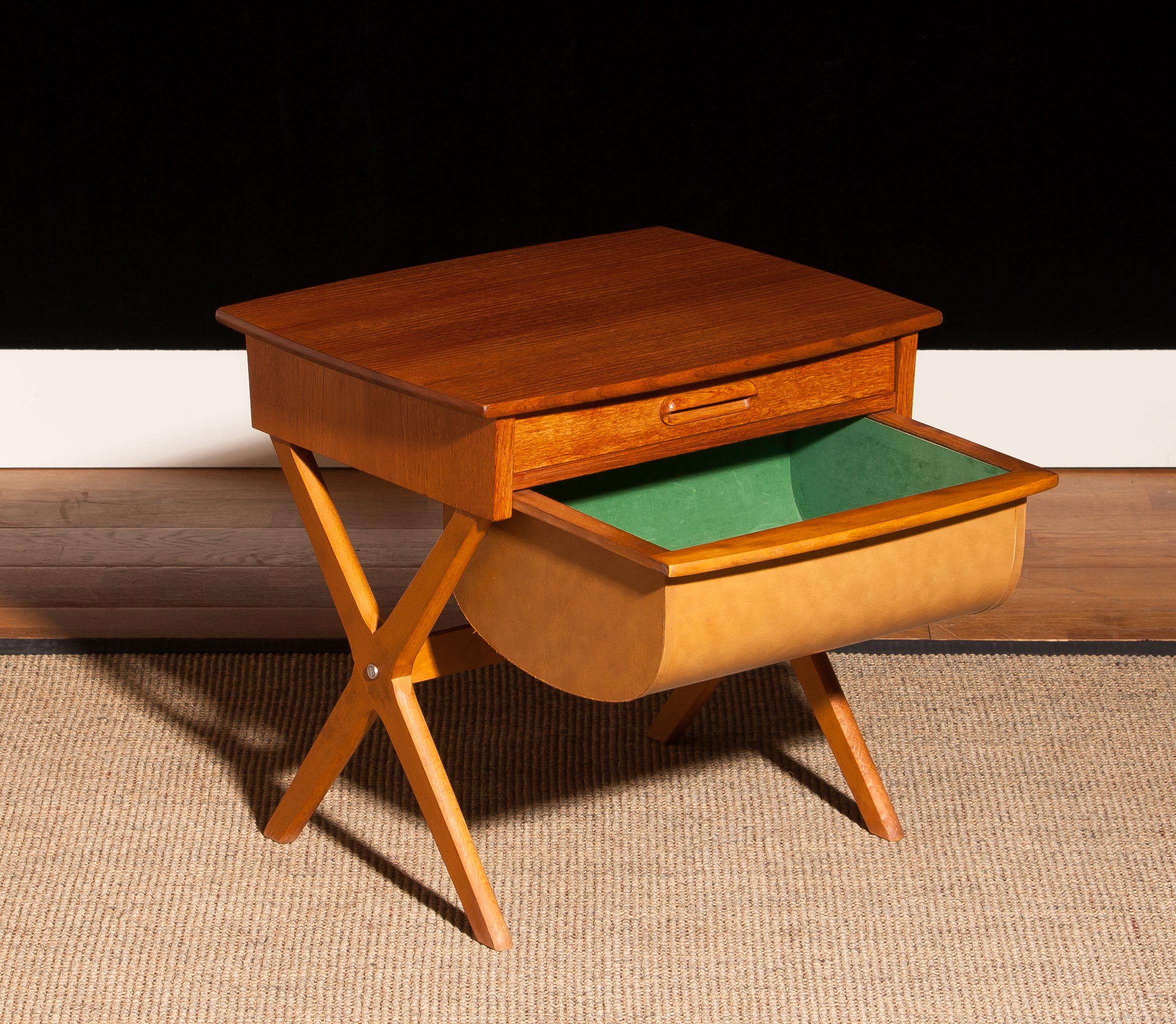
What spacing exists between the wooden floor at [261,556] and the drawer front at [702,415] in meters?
0.77

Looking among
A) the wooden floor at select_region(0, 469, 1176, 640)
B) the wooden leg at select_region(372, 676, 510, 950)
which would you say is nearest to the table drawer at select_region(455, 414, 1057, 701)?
the wooden leg at select_region(372, 676, 510, 950)

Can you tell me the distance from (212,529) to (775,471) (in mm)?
1087

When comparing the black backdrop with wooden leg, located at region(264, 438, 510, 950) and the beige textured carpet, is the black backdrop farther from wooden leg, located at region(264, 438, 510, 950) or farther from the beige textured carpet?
wooden leg, located at region(264, 438, 510, 950)

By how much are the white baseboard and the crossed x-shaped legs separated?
120 cm

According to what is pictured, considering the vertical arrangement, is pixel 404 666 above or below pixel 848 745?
above

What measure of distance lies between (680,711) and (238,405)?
119 cm

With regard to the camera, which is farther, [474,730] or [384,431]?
[474,730]

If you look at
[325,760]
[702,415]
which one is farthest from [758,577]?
[325,760]

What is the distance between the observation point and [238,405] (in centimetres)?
277

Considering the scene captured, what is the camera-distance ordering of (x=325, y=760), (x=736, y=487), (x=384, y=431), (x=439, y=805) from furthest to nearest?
(x=736, y=487) → (x=325, y=760) → (x=439, y=805) → (x=384, y=431)

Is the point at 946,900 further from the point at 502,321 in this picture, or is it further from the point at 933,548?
the point at 502,321

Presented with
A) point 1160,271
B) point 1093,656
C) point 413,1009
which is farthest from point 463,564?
point 1160,271

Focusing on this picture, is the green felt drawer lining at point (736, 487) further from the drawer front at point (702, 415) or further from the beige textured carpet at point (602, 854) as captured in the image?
the beige textured carpet at point (602, 854)

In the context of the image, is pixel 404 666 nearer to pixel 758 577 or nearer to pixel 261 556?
pixel 758 577
